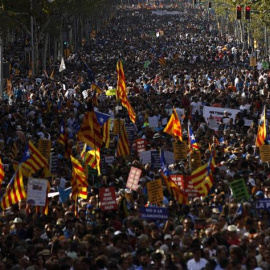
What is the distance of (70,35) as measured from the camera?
89188mm

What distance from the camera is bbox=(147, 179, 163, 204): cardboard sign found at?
19.2 metres

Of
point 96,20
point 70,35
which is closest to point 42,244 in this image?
point 70,35

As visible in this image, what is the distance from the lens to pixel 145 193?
20844 millimetres

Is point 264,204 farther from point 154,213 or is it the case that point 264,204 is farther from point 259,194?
point 154,213

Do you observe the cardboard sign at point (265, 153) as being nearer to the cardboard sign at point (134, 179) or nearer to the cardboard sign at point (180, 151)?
the cardboard sign at point (180, 151)

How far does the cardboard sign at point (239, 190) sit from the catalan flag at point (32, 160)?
4.94m

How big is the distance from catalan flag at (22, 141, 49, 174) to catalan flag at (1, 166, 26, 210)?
8.12 feet

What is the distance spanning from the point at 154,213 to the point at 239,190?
1.61m

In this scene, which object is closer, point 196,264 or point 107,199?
point 196,264

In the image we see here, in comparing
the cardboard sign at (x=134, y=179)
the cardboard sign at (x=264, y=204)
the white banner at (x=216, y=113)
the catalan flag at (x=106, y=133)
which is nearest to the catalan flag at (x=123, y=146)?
the catalan flag at (x=106, y=133)

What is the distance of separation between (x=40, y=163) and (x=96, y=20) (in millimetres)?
99169

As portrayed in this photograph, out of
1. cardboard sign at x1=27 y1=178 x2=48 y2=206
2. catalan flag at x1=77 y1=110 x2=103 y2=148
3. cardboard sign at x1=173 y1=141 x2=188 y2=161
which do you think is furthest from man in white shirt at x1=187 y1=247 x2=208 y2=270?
cardboard sign at x1=173 y1=141 x2=188 y2=161

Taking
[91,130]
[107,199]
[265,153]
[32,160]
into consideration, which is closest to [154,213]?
[107,199]

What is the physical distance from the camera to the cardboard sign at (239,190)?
61.3 feet
